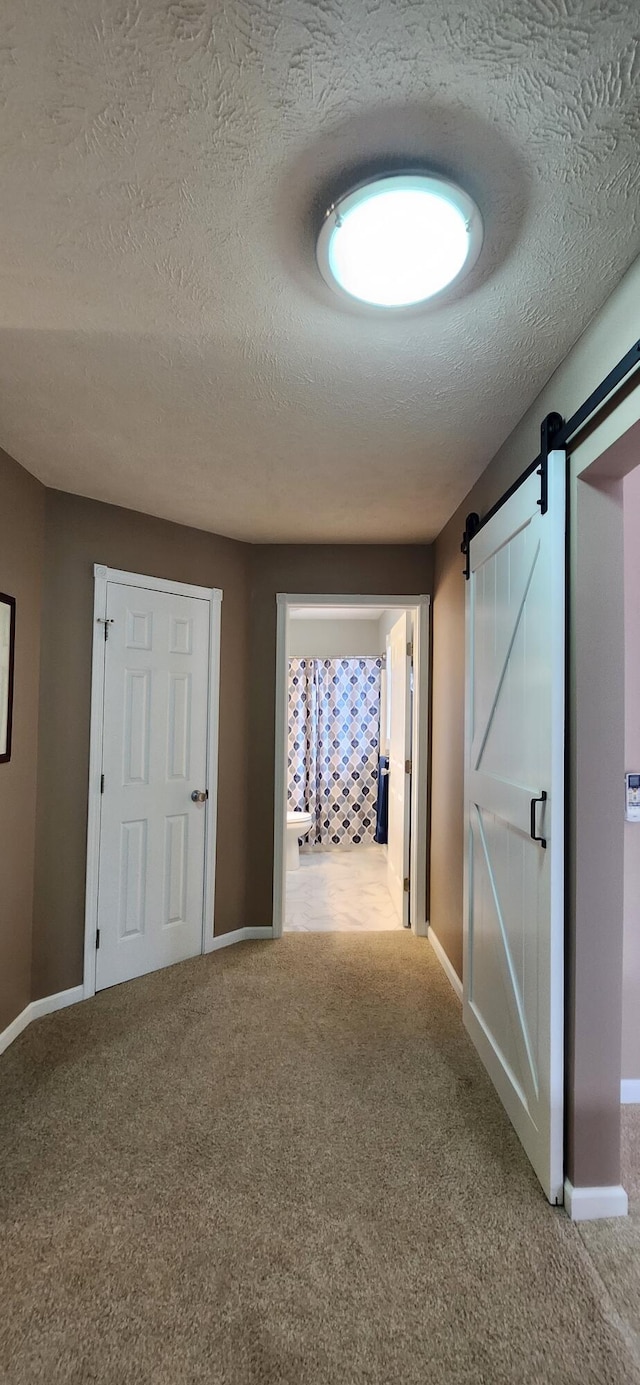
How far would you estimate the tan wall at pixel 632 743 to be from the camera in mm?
2143

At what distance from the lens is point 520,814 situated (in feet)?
6.39

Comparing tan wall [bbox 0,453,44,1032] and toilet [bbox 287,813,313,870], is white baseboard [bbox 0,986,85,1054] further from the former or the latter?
toilet [bbox 287,813,313,870]

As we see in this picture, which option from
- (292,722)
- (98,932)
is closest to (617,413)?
(98,932)

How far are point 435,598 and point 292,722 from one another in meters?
2.83

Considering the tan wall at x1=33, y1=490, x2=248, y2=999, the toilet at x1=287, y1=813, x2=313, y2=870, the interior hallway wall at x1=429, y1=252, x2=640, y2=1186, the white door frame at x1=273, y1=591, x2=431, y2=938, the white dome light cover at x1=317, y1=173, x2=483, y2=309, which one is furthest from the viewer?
the toilet at x1=287, y1=813, x2=313, y2=870

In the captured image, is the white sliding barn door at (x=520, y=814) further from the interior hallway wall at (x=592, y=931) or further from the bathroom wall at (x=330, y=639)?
the bathroom wall at (x=330, y=639)

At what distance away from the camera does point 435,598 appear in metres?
3.64

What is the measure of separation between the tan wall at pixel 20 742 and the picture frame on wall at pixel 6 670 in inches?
2.1

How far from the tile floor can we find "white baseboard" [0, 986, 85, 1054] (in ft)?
4.48

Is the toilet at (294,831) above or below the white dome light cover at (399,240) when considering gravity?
below

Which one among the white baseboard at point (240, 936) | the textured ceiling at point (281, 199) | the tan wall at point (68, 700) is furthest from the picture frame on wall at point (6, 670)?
the white baseboard at point (240, 936)

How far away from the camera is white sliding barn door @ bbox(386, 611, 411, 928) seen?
3930 mm

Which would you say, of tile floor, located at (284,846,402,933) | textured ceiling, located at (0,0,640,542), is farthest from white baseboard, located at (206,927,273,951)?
textured ceiling, located at (0,0,640,542)

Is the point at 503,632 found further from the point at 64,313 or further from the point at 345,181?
the point at 64,313
